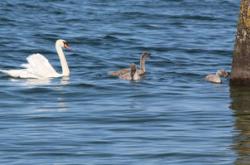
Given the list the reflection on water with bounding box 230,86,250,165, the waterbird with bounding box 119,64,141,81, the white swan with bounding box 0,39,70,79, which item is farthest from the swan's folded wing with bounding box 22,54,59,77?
the reflection on water with bounding box 230,86,250,165

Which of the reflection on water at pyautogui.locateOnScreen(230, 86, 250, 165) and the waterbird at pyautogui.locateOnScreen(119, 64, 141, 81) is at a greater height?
the waterbird at pyautogui.locateOnScreen(119, 64, 141, 81)

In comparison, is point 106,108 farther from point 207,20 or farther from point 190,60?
point 207,20

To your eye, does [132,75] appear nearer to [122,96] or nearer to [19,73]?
[122,96]

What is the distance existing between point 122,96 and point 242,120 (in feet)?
11.8

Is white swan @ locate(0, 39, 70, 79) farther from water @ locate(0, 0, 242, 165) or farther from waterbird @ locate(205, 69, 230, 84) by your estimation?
waterbird @ locate(205, 69, 230, 84)

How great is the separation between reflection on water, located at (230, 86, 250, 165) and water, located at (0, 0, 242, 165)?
2cm

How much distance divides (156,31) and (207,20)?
3.50m

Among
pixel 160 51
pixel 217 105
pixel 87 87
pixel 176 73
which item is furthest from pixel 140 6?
pixel 217 105

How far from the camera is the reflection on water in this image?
13.2 m

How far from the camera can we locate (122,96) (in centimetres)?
1914

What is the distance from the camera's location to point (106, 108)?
17.5 metres

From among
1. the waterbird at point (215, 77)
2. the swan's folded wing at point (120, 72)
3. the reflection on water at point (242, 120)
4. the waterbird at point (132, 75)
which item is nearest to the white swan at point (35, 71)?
the swan's folded wing at point (120, 72)

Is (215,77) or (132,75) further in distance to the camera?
(132,75)

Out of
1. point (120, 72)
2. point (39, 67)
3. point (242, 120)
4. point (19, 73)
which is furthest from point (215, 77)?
point (242, 120)
